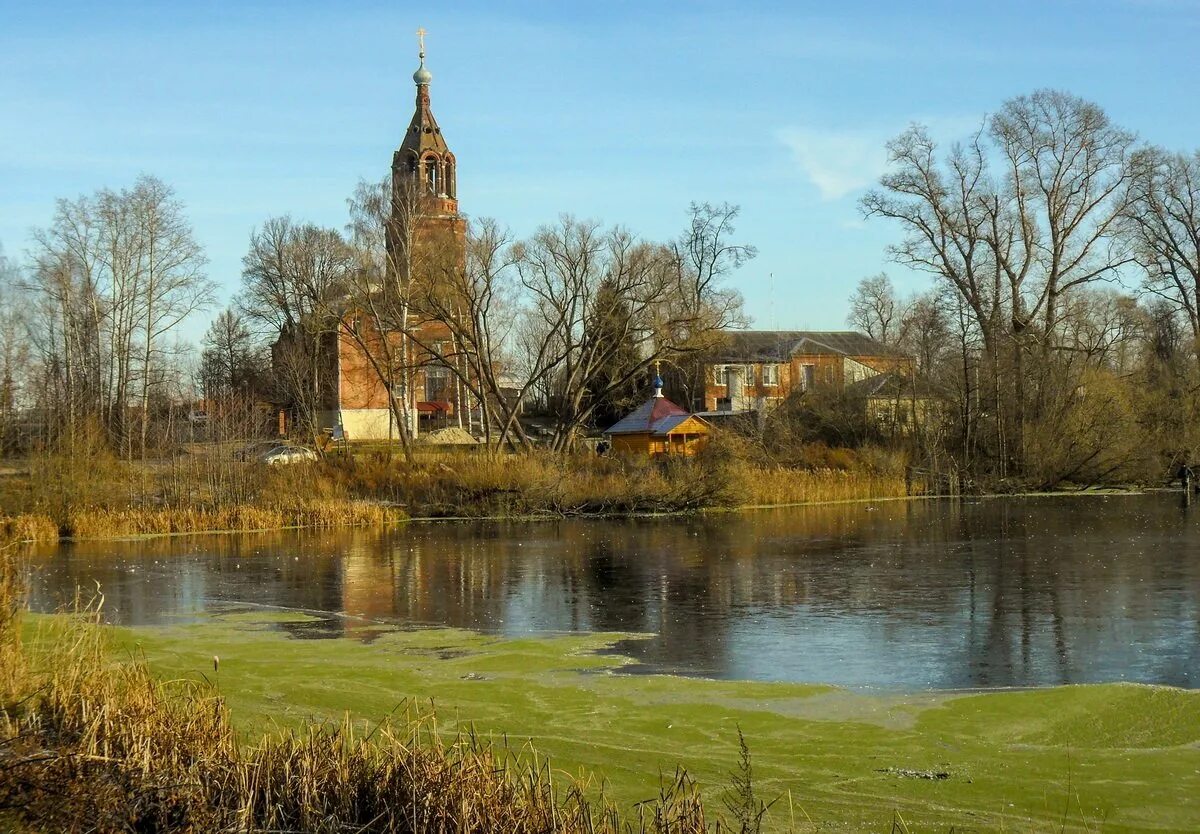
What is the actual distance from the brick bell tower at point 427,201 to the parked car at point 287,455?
6457 mm

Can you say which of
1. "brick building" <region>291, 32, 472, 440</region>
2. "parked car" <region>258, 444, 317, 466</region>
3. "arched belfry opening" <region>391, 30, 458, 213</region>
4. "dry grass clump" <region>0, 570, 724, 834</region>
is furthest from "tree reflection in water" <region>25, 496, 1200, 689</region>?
"arched belfry opening" <region>391, 30, 458, 213</region>

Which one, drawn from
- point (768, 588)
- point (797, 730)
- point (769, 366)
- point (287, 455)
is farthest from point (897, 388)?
point (797, 730)

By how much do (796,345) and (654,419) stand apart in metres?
23.4

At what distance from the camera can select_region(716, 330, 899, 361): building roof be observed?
200ft

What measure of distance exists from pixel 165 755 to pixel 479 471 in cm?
2549

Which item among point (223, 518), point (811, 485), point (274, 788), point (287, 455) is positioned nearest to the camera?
point (274, 788)

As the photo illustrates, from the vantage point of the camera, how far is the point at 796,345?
207ft

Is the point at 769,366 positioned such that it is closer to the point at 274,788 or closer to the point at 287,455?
the point at 287,455

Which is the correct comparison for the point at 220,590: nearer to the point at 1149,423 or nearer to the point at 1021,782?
the point at 1021,782

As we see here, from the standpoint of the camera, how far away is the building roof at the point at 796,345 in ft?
200

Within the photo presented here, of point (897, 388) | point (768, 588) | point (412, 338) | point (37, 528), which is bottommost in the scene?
point (768, 588)

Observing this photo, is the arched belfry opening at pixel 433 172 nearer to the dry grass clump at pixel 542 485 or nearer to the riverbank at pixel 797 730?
the dry grass clump at pixel 542 485

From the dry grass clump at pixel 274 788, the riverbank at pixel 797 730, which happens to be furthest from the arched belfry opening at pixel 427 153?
the dry grass clump at pixel 274 788

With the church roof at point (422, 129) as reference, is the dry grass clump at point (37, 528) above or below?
below
